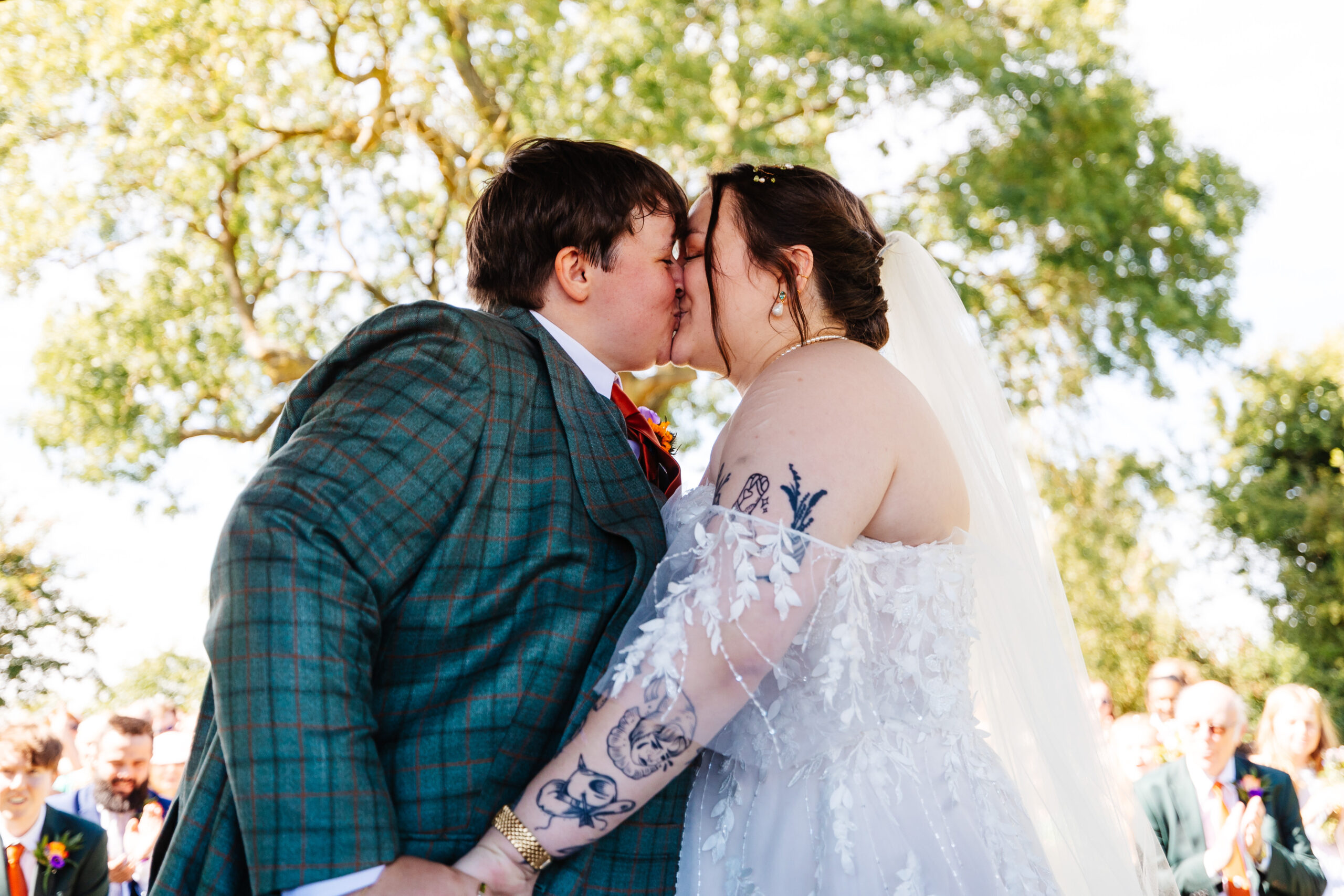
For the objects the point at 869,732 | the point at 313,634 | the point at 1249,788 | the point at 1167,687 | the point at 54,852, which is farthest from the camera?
the point at 1167,687

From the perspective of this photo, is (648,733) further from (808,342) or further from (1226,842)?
(1226,842)

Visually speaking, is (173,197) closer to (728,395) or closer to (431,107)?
(431,107)

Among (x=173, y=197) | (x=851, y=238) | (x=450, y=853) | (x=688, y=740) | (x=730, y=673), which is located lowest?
(x=450, y=853)

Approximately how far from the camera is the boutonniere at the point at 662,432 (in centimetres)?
254

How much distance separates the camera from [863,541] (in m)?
2.12

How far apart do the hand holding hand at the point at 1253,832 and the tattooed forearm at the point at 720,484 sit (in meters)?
4.20

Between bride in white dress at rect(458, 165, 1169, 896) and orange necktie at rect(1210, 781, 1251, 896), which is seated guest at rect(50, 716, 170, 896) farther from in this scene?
orange necktie at rect(1210, 781, 1251, 896)

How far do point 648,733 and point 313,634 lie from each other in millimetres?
599

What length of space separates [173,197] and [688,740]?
10372 mm

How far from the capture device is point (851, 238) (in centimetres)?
241

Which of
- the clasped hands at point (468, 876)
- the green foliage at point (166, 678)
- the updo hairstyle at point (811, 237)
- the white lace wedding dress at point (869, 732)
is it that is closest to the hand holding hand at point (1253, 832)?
the white lace wedding dress at point (869, 732)

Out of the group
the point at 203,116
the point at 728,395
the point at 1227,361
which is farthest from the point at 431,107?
the point at 1227,361

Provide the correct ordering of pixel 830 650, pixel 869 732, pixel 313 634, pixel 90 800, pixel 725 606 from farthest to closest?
pixel 90 800
pixel 869 732
pixel 830 650
pixel 725 606
pixel 313 634

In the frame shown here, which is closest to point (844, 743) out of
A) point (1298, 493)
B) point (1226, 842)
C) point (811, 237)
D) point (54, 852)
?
point (811, 237)
